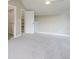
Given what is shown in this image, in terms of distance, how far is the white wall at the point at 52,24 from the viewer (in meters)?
10.2

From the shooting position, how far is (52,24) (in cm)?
1110

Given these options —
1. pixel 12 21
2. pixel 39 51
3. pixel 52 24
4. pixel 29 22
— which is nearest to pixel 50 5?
pixel 29 22

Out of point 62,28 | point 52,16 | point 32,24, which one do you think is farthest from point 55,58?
point 52,16

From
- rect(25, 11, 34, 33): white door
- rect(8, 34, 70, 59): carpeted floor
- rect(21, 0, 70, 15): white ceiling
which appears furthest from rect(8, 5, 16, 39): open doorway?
rect(8, 34, 70, 59): carpeted floor

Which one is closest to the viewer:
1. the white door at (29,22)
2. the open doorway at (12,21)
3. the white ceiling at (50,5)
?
the open doorway at (12,21)

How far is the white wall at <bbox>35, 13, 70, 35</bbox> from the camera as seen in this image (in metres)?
10.2

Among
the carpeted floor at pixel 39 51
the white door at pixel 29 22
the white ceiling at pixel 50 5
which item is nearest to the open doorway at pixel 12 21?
the white ceiling at pixel 50 5

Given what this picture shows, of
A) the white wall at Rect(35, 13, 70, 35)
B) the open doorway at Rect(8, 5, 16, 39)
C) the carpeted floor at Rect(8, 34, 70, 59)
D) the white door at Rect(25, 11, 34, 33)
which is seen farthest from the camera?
the white wall at Rect(35, 13, 70, 35)

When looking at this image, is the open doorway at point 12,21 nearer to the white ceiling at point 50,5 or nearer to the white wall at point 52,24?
the white ceiling at point 50,5

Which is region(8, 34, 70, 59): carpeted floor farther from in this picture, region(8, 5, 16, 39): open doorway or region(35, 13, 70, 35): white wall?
region(35, 13, 70, 35): white wall

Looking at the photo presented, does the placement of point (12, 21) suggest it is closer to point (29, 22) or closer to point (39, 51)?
point (29, 22)

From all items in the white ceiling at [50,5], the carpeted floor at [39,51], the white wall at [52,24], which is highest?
the white ceiling at [50,5]
